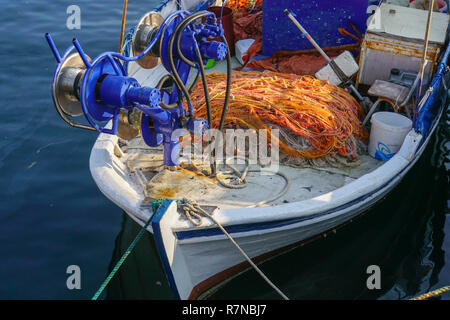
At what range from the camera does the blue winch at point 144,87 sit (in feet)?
13.0

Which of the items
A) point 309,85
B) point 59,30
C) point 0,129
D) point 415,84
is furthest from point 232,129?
point 59,30

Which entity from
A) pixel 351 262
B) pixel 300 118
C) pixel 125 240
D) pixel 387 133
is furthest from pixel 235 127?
pixel 351 262

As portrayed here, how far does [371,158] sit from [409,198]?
4.69 ft

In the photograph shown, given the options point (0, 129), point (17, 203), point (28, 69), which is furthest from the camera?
point (28, 69)

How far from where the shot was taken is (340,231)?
6.06 meters

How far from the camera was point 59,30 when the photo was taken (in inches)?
451

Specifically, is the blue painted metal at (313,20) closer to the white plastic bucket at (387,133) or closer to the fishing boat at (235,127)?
the fishing boat at (235,127)

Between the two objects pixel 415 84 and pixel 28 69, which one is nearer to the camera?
pixel 415 84

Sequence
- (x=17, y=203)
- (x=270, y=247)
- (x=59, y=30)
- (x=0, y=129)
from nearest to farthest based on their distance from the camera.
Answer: (x=270, y=247)
(x=17, y=203)
(x=0, y=129)
(x=59, y=30)

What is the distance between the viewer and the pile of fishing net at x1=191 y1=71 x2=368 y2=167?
17.9 ft

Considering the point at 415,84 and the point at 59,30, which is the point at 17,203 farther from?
the point at 59,30

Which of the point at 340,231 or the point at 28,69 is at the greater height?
the point at 28,69

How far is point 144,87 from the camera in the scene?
4.17m
